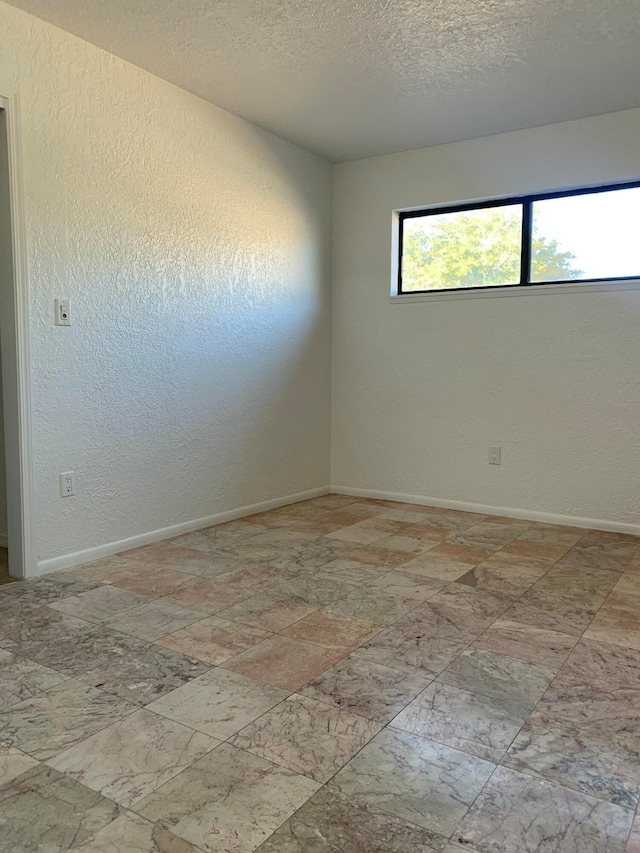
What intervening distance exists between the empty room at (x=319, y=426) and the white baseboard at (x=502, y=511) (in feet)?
0.04

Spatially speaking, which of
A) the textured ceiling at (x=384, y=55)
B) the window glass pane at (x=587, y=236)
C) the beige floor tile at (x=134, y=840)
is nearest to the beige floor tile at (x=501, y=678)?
the beige floor tile at (x=134, y=840)

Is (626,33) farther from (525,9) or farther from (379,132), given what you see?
(379,132)

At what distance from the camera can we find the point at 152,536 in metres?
3.25

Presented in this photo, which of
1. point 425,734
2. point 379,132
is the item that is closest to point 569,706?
point 425,734

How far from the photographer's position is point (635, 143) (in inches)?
134

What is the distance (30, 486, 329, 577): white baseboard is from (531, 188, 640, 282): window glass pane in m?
2.16

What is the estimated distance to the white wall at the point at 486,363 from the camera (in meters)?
3.56

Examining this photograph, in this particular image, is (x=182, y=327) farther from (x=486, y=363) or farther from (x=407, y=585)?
(x=486, y=363)

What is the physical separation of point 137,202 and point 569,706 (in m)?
2.79

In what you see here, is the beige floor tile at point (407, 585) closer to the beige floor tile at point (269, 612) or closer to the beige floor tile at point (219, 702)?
the beige floor tile at point (269, 612)

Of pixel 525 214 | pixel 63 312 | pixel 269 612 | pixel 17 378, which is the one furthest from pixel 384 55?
pixel 269 612

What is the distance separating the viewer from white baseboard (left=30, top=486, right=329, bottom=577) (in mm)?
2781

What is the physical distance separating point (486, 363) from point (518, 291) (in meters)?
0.48

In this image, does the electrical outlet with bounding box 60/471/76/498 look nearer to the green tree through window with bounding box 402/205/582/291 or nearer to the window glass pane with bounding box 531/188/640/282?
the green tree through window with bounding box 402/205/582/291
